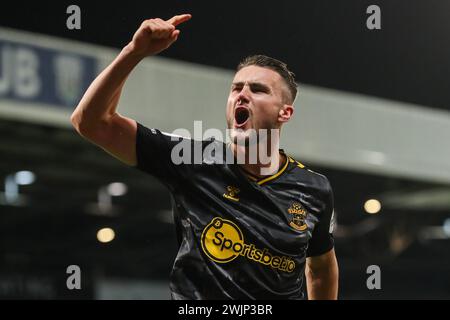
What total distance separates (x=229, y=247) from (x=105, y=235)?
39.5 feet

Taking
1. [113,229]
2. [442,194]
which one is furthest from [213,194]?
[113,229]

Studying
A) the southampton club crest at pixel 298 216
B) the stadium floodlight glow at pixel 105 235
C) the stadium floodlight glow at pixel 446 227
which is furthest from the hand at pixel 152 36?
the stadium floodlight glow at pixel 105 235

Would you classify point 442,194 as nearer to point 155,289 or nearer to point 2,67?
point 155,289

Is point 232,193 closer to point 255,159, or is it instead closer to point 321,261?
point 255,159

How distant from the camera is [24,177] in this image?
9.37 m

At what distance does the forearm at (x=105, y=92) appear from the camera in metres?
1.83

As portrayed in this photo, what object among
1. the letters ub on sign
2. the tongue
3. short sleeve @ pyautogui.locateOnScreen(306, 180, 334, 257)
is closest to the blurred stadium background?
the letters ub on sign

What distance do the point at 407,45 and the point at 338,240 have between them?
28.1 feet

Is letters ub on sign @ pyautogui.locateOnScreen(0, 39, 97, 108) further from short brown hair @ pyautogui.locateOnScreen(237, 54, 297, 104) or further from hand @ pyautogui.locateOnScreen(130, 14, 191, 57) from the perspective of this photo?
hand @ pyautogui.locateOnScreen(130, 14, 191, 57)

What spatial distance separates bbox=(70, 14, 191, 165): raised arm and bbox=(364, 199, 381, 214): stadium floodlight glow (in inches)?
367

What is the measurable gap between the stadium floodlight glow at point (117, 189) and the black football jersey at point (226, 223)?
7903 mm

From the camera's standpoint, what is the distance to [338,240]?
12289mm

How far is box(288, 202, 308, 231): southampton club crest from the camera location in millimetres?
2189

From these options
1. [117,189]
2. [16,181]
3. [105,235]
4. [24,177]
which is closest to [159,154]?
[24,177]
